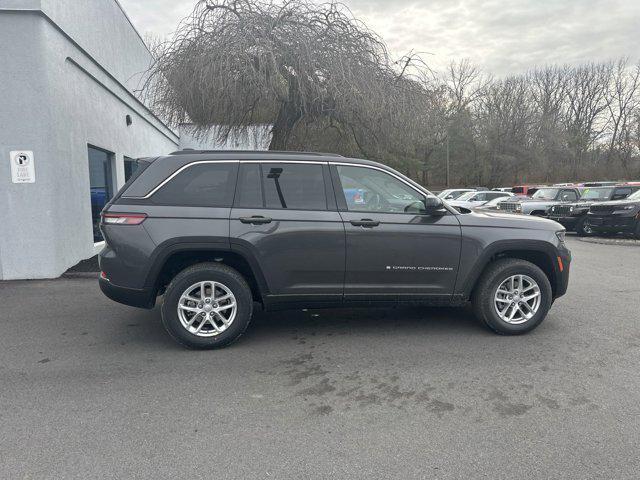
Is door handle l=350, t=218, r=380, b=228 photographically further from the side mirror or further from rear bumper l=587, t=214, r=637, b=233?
rear bumper l=587, t=214, r=637, b=233

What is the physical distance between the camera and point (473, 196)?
22312mm

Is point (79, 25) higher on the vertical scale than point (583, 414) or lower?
higher

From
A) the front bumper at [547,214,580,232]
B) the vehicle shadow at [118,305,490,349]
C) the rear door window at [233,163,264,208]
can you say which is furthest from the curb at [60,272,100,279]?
the front bumper at [547,214,580,232]

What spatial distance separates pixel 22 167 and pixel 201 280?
502cm

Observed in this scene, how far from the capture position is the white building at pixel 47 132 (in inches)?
280

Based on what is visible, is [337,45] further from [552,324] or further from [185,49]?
[552,324]

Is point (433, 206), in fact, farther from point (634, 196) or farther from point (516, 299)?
point (634, 196)

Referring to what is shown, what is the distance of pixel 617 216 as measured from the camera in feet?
43.1

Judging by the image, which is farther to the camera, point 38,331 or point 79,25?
point 79,25

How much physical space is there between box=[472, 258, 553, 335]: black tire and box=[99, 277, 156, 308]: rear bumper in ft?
11.1

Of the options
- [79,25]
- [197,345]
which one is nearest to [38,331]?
[197,345]

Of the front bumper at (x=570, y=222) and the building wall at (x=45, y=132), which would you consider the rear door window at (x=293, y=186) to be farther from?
the front bumper at (x=570, y=222)

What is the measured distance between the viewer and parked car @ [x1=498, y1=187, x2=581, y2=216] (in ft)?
52.4

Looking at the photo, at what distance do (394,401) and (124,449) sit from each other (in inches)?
74.2
